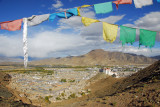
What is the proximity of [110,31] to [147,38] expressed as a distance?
1648mm

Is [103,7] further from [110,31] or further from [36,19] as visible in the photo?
[36,19]

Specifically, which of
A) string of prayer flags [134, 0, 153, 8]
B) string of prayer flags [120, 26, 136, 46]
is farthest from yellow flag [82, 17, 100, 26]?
string of prayer flags [134, 0, 153, 8]

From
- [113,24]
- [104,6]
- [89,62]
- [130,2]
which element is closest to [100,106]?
[113,24]

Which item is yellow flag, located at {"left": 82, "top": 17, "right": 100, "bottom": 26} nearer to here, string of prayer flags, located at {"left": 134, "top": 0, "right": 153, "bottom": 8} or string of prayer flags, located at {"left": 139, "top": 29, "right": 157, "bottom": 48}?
string of prayer flags, located at {"left": 139, "top": 29, "right": 157, "bottom": 48}

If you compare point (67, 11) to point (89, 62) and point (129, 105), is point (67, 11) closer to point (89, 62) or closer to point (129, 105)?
point (129, 105)

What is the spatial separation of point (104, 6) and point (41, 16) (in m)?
3.34

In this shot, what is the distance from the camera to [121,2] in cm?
676

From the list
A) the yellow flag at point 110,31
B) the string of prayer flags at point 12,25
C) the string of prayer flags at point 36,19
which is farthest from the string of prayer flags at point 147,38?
the string of prayer flags at point 12,25

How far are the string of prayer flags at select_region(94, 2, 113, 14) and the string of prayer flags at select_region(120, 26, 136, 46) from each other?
134cm

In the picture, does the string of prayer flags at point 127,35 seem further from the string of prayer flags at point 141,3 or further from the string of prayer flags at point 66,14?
the string of prayer flags at point 66,14

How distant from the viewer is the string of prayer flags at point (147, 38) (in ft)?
18.4

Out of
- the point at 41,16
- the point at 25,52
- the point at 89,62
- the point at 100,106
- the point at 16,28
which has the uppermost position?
the point at 41,16

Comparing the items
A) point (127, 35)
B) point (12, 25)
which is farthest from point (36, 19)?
point (127, 35)

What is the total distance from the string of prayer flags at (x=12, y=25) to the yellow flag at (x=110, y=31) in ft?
14.8
